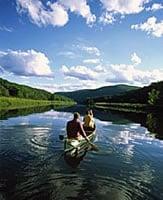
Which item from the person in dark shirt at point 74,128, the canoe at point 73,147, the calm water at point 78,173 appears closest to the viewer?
the calm water at point 78,173

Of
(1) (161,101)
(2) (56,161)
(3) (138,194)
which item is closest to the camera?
(3) (138,194)

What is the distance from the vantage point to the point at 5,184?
53.2 ft

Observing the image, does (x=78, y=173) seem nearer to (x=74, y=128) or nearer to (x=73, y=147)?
(x=73, y=147)

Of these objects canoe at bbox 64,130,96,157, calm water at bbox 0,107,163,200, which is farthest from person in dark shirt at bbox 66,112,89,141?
calm water at bbox 0,107,163,200

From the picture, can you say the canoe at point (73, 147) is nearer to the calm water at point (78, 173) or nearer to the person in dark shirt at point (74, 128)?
the person in dark shirt at point (74, 128)

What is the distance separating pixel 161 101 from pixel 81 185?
123m

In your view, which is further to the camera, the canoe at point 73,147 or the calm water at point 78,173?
the canoe at point 73,147

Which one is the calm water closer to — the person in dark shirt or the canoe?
the canoe

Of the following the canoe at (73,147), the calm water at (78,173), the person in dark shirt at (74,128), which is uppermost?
the person in dark shirt at (74,128)

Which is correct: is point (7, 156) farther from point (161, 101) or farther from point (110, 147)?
point (161, 101)

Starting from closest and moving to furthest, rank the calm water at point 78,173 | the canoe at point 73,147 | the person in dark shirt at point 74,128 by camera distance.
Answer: the calm water at point 78,173
the canoe at point 73,147
the person in dark shirt at point 74,128

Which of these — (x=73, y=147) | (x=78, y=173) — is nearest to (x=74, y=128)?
(x=73, y=147)

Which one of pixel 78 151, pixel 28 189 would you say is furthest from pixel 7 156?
pixel 28 189

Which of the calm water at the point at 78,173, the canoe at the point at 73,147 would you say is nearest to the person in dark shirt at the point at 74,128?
the canoe at the point at 73,147
